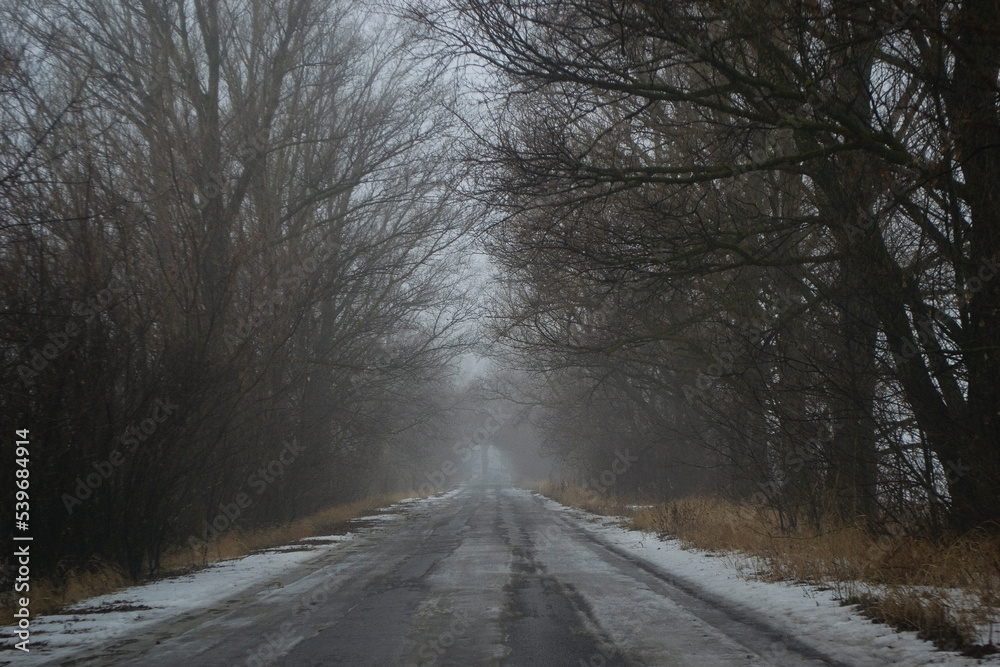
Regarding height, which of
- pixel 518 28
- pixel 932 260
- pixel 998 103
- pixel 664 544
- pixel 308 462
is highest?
pixel 518 28

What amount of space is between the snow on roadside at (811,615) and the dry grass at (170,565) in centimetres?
746

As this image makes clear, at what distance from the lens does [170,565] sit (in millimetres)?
12773

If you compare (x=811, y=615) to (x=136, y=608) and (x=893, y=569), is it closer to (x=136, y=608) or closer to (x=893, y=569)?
(x=893, y=569)

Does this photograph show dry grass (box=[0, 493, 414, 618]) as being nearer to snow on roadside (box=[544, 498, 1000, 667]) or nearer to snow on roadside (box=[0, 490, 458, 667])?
snow on roadside (box=[0, 490, 458, 667])

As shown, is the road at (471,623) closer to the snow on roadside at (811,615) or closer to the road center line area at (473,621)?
the road center line area at (473,621)

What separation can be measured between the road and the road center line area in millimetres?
18

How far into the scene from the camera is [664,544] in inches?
607

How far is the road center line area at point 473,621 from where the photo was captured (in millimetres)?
6078

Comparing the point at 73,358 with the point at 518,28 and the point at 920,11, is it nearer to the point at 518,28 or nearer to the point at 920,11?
the point at 518,28

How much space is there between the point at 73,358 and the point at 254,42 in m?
12.5

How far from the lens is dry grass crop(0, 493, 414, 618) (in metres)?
9.22

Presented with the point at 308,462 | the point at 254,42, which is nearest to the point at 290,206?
the point at 254,42

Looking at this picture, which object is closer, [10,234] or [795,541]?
[10,234]

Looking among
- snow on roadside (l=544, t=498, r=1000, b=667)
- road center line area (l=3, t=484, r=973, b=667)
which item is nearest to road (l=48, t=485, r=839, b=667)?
road center line area (l=3, t=484, r=973, b=667)
